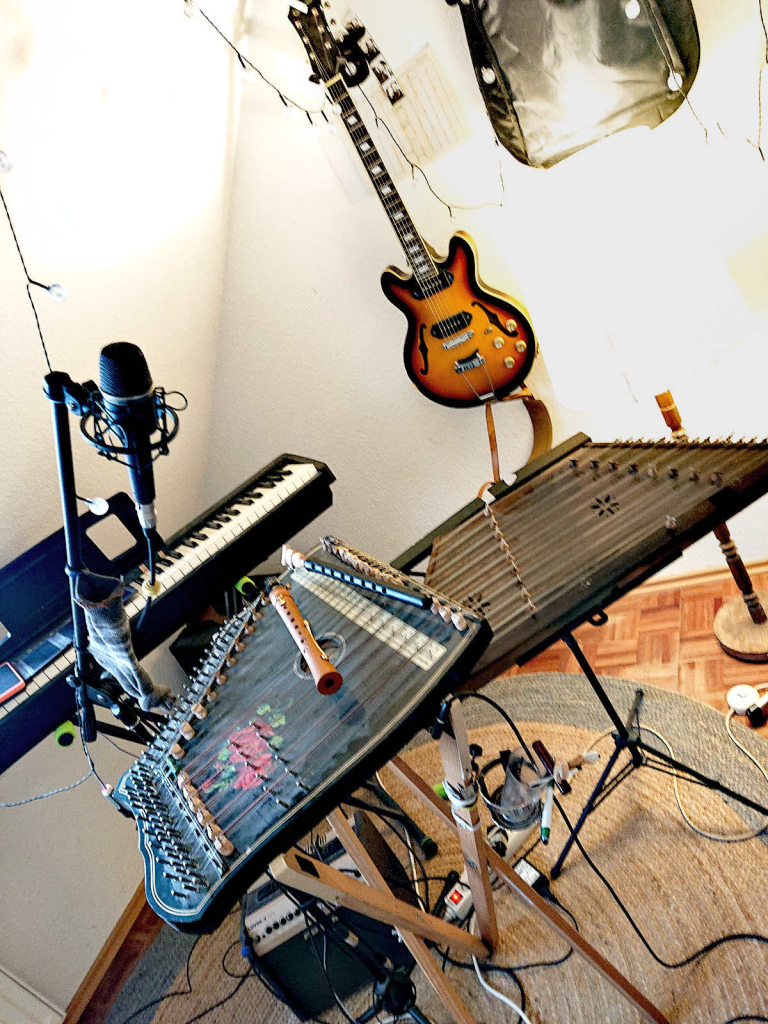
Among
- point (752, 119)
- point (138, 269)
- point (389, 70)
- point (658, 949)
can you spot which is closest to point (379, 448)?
point (138, 269)

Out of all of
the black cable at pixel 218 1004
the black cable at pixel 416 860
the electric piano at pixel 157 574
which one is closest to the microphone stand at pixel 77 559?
the electric piano at pixel 157 574

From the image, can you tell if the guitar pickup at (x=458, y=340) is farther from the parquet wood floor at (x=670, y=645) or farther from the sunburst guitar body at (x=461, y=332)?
the parquet wood floor at (x=670, y=645)

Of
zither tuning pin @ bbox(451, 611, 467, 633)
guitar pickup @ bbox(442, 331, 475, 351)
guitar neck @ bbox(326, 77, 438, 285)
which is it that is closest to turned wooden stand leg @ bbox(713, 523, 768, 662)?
guitar pickup @ bbox(442, 331, 475, 351)

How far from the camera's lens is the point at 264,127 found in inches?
95.0

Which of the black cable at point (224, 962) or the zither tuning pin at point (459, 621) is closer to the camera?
the zither tuning pin at point (459, 621)

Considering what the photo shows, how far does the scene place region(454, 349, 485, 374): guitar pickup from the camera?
7.29ft

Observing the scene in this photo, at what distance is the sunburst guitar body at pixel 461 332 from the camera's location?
215 cm

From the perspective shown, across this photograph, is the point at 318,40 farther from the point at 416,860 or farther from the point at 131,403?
the point at 416,860

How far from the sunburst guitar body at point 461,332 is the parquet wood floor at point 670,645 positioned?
94 cm

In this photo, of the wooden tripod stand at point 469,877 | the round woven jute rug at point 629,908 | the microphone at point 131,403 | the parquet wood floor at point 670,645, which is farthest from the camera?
the parquet wood floor at point 670,645

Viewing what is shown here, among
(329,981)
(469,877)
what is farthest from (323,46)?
(329,981)

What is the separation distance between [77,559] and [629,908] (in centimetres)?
159

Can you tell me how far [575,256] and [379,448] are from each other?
110cm

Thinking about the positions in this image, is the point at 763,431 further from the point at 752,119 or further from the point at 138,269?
the point at 138,269
